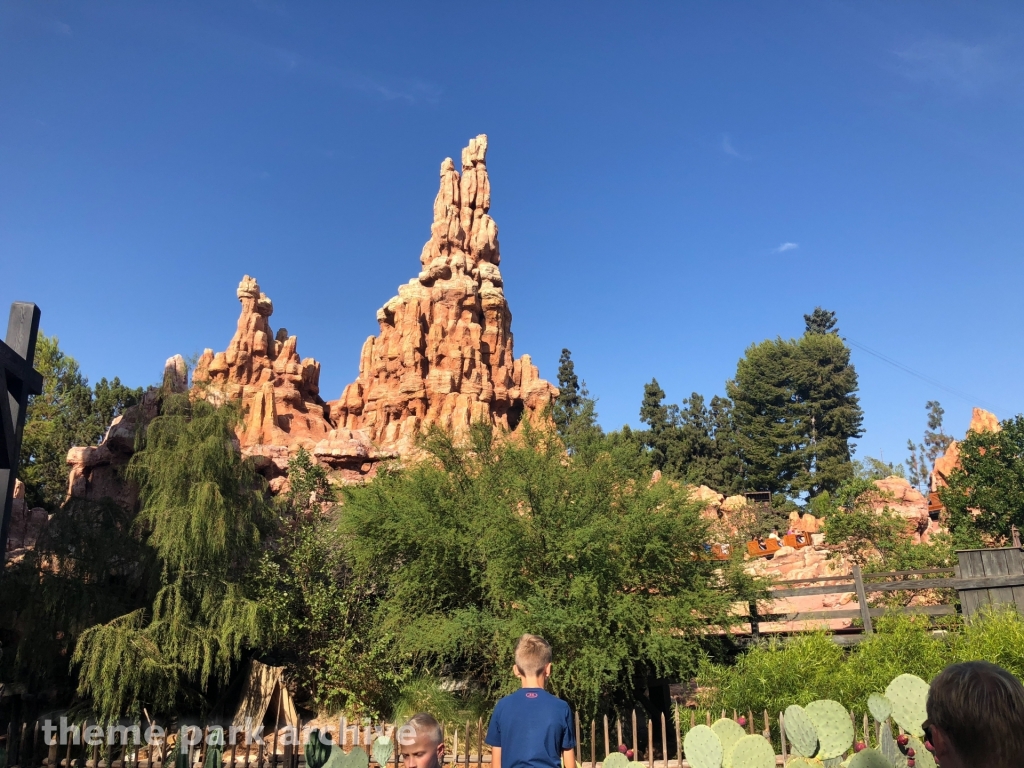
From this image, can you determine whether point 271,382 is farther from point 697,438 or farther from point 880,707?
point 880,707

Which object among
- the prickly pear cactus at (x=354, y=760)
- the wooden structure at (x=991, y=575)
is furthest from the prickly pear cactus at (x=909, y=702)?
the wooden structure at (x=991, y=575)

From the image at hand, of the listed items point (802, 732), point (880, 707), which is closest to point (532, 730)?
point (802, 732)

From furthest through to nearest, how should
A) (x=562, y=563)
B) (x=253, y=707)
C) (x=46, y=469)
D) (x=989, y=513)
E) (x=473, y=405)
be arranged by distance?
(x=473, y=405), (x=46, y=469), (x=989, y=513), (x=253, y=707), (x=562, y=563)

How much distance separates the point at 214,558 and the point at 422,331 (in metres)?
29.0

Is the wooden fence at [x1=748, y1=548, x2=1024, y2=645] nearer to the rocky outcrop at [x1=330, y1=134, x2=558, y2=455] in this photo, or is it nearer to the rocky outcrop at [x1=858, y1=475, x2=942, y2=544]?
the rocky outcrop at [x1=858, y1=475, x2=942, y2=544]

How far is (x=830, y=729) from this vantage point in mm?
4973

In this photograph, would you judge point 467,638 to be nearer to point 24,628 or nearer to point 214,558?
point 214,558

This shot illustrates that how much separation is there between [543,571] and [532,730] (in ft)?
27.4

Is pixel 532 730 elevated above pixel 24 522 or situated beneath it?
situated beneath

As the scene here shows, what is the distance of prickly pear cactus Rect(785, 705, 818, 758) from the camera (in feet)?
16.0

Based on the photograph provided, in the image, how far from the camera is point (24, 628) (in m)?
12.2

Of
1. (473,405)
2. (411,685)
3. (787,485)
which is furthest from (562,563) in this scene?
(787,485)

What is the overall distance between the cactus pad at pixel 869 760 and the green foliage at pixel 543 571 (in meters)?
6.55

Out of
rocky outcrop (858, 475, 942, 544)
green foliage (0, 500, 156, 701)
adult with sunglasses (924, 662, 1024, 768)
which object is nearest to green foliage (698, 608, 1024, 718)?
adult with sunglasses (924, 662, 1024, 768)
